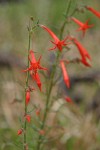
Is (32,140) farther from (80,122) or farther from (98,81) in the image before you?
(98,81)

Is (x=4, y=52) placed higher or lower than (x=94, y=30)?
lower

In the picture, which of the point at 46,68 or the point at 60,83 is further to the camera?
the point at 60,83

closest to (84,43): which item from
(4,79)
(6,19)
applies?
(6,19)

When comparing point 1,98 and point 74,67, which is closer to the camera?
point 1,98

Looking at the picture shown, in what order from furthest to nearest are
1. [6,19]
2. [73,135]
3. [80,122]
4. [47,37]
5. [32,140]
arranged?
[6,19] < [47,37] < [80,122] < [73,135] < [32,140]

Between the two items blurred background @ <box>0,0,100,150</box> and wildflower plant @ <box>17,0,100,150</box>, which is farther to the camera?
blurred background @ <box>0,0,100,150</box>

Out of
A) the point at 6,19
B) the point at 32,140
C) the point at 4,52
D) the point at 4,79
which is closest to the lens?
the point at 32,140

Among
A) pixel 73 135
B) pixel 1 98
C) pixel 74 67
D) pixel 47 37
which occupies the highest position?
pixel 47 37

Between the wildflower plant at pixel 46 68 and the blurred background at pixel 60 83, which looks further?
the blurred background at pixel 60 83
